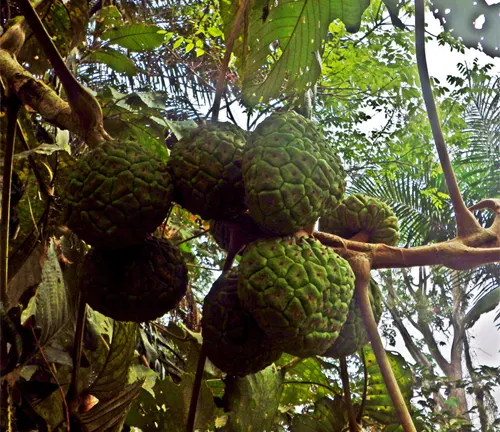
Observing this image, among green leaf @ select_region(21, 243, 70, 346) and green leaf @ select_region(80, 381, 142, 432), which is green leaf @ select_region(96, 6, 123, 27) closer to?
green leaf @ select_region(21, 243, 70, 346)

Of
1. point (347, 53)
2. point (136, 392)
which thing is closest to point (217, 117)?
point (136, 392)

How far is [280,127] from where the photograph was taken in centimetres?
68

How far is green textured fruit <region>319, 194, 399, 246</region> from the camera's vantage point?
0.85 meters

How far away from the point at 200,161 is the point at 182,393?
0.44m

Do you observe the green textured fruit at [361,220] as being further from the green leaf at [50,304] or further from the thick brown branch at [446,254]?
the green leaf at [50,304]

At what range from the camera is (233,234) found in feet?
2.43

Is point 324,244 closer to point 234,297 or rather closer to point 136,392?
point 234,297

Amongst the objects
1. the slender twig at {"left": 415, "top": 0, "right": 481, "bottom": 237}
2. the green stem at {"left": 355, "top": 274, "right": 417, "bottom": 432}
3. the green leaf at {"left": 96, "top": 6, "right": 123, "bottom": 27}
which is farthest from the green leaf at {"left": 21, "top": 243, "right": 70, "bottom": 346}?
the green leaf at {"left": 96, "top": 6, "right": 123, "bottom": 27}

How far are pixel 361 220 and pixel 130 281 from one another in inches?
13.3

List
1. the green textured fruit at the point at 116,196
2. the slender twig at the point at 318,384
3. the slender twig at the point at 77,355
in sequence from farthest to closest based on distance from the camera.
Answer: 1. the slender twig at the point at 318,384
2. the slender twig at the point at 77,355
3. the green textured fruit at the point at 116,196

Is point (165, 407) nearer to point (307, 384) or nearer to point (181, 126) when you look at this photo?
point (307, 384)

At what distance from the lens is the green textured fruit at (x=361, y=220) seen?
0.85 meters

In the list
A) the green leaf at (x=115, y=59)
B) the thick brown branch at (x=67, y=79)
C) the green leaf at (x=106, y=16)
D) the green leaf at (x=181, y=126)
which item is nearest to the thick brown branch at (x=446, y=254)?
the thick brown branch at (x=67, y=79)

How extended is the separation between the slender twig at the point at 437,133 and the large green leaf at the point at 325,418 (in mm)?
445
